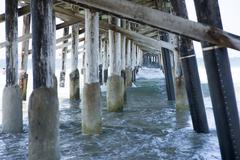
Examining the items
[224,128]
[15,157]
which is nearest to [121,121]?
[15,157]

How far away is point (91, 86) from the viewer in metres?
5.91

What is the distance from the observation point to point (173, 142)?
5.53 meters

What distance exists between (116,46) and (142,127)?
2426 mm

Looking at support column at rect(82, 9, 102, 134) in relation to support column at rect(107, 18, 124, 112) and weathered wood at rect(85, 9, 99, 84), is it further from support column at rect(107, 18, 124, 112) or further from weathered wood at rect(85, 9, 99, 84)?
support column at rect(107, 18, 124, 112)

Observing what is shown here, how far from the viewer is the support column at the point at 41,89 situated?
150 inches

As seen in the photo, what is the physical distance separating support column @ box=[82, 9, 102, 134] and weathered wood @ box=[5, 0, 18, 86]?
3.67 ft

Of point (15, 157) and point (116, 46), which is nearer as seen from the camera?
point (15, 157)

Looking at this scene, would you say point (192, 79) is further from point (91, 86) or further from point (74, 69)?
point (74, 69)

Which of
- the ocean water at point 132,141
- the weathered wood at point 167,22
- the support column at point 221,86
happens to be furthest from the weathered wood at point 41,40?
the support column at point 221,86

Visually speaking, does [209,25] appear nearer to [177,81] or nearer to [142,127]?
[142,127]

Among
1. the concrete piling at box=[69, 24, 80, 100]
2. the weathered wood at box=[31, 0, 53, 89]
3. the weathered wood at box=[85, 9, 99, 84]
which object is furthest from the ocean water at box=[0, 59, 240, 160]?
the concrete piling at box=[69, 24, 80, 100]

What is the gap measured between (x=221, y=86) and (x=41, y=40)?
1823 millimetres

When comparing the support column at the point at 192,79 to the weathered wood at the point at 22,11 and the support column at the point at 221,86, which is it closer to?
the support column at the point at 221,86

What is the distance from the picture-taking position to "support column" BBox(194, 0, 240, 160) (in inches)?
143
